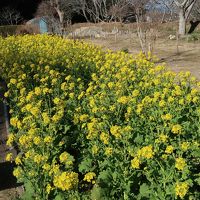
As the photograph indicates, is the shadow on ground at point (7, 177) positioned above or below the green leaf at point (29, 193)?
below

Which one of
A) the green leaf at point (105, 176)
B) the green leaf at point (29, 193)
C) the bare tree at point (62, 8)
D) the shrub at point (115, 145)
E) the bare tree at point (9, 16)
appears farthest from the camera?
the bare tree at point (9, 16)

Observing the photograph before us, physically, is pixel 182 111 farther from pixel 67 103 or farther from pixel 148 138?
pixel 67 103

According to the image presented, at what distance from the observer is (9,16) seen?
5216 cm

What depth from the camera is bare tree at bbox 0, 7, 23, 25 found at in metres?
51.3

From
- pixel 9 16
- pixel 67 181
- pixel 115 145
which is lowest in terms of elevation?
pixel 115 145

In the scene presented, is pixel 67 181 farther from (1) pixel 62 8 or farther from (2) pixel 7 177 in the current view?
(1) pixel 62 8

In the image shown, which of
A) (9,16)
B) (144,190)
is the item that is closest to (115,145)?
(144,190)

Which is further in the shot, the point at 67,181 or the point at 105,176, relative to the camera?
the point at 105,176

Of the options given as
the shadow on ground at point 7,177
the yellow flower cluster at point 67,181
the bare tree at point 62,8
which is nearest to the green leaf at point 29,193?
the shadow on ground at point 7,177

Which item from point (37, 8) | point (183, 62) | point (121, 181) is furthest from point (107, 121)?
point (37, 8)

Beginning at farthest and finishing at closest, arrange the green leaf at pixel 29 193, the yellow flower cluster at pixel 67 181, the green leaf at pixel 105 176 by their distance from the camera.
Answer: the green leaf at pixel 29 193 < the green leaf at pixel 105 176 < the yellow flower cluster at pixel 67 181

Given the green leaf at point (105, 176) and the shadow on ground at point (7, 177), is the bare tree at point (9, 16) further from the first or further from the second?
the green leaf at point (105, 176)

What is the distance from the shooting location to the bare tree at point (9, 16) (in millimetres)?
51291

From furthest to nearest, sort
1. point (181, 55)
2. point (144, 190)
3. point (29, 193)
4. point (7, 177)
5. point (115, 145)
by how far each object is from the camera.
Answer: point (181, 55) → point (7, 177) → point (115, 145) → point (29, 193) → point (144, 190)
